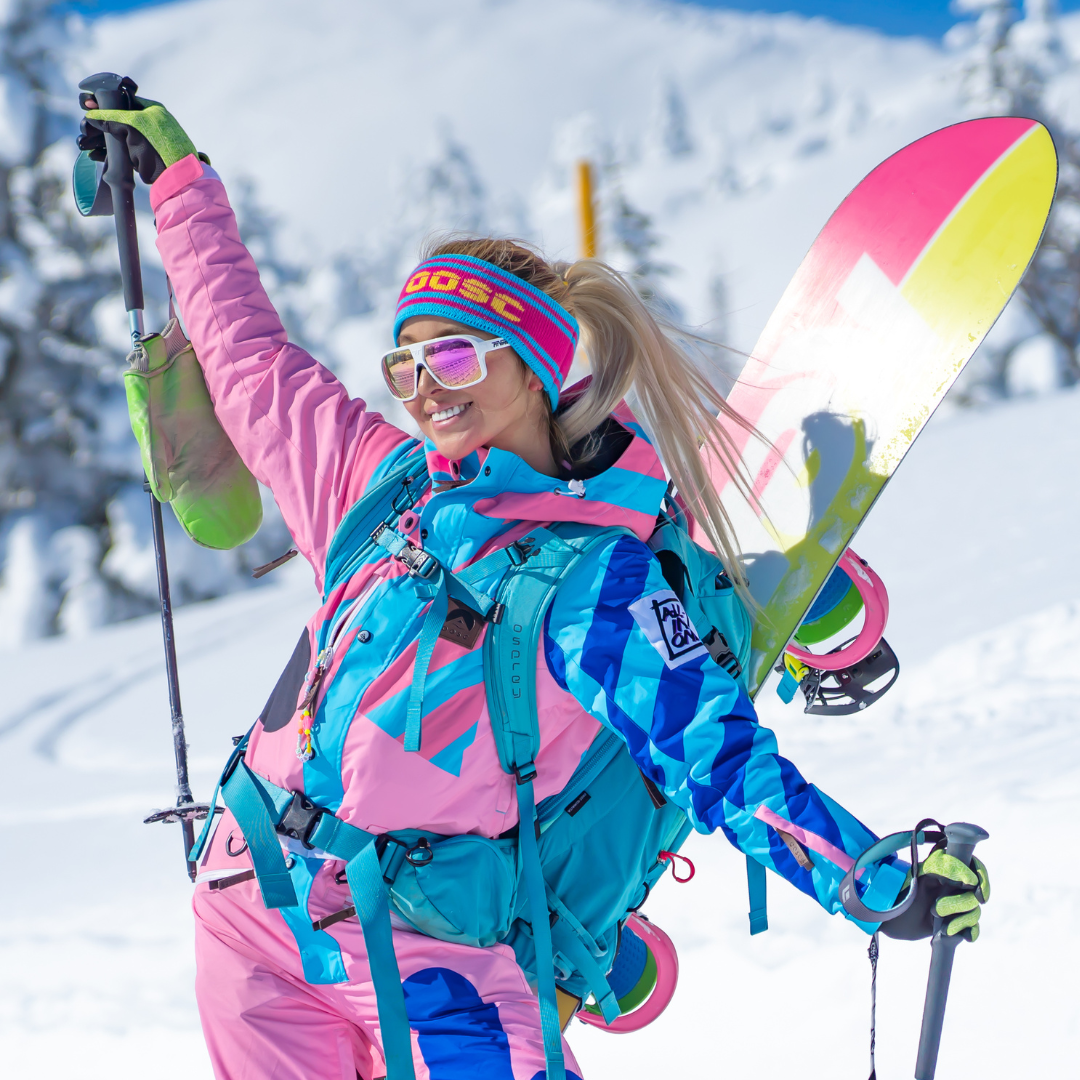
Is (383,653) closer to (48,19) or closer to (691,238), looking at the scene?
(48,19)

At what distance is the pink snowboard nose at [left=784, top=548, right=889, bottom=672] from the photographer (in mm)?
2385

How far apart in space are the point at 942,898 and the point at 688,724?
391 millimetres

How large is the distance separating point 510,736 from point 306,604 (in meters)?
8.92

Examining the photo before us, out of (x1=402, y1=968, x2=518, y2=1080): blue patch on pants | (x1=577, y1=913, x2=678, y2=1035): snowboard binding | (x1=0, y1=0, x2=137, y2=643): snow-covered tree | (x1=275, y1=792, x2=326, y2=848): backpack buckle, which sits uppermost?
(x1=0, y1=0, x2=137, y2=643): snow-covered tree

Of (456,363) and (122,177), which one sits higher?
(122,177)

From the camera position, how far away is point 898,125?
82.8 meters

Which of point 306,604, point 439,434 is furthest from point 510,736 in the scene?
point 306,604

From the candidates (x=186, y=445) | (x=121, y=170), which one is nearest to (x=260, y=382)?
(x=186, y=445)

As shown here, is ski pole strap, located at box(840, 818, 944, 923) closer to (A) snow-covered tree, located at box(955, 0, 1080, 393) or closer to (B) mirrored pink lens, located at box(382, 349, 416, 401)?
(B) mirrored pink lens, located at box(382, 349, 416, 401)

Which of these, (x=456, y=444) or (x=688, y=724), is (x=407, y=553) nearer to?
(x=456, y=444)

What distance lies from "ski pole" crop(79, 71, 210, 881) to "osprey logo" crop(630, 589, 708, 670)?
46.0 inches

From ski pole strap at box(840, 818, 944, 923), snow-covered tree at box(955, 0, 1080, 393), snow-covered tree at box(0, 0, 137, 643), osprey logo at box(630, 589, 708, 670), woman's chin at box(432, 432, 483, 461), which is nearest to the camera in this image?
ski pole strap at box(840, 818, 944, 923)

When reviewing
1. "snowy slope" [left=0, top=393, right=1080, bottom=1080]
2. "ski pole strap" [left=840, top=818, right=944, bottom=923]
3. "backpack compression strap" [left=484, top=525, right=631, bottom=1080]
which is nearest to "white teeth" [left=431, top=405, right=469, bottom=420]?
"backpack compression strap" [left=484, top=525, right=631, bottom=1080]

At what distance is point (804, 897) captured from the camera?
3.21 meters
